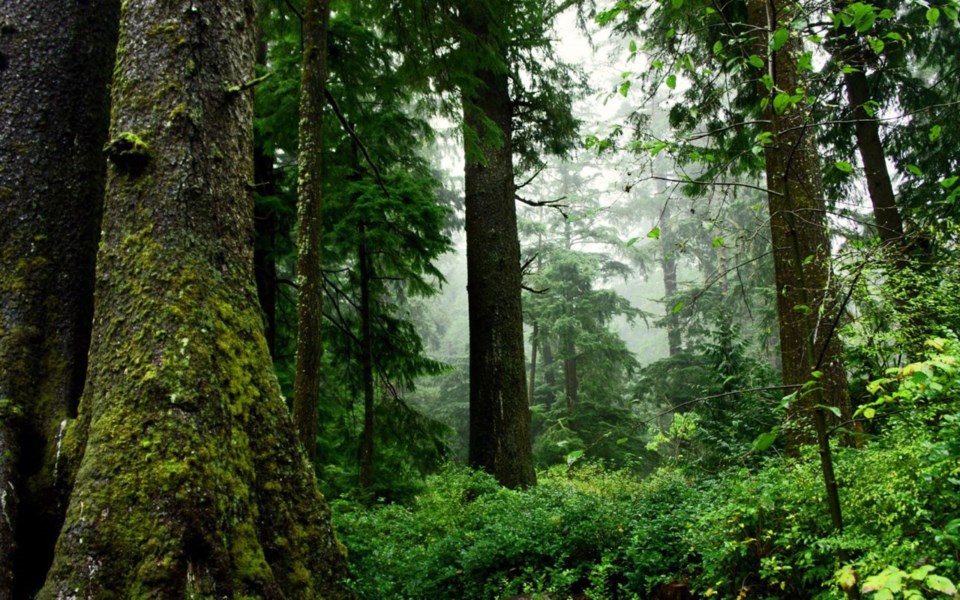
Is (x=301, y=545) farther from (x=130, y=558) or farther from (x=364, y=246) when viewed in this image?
(x=364, y=246)

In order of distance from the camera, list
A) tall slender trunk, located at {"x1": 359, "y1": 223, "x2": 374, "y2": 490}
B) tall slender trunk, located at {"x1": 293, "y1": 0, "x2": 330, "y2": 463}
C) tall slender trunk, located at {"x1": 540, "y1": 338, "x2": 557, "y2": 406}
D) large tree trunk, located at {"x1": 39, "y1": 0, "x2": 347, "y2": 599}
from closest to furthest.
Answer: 1. large tree trunk, located at {"x1": 39, "y1": 0, "x2": 347, "y2": 599}
2. tall slender trunk, located at {"x1": 293, "y1": 0, "x2": 330, "y2": 463}
3. tall slender trunk, located at {"x1": 359, "y1": 223, "x2": 374, "y2": 490}
4. tall slender trunk, located at {"x1": 540, "y1": 338, "x2": 557, "y2": 406}

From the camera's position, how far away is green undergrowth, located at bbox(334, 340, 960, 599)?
2.23m

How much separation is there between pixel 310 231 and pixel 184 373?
190cm

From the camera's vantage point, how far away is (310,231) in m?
4.24

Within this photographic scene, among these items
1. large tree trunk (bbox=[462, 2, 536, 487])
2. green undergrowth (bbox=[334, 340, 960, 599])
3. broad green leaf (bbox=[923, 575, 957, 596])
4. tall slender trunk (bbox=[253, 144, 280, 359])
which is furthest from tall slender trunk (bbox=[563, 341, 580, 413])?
broad green leaf (bbox=[923, 575, 957, 596])

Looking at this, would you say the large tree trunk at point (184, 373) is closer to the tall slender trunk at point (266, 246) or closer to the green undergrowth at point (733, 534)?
the green undergrowth at point (733, 534)

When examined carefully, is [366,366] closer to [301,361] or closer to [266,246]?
[266,246]

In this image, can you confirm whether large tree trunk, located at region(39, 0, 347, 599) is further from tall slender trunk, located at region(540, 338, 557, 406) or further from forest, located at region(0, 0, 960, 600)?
tall slender trunk, located at region(540, 338, 557, 406)

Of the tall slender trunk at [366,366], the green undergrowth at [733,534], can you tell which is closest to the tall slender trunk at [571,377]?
the tall slender trunk at [366,366]

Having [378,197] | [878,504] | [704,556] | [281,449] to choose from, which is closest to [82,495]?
[281,449]

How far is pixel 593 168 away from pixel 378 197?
30078 mm

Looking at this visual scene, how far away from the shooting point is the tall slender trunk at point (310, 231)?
412cm

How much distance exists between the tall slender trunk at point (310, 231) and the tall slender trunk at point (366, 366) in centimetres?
258

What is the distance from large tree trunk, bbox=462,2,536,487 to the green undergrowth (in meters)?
2.06
